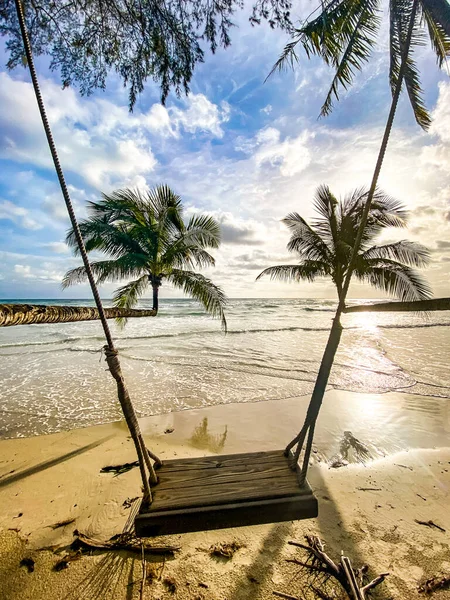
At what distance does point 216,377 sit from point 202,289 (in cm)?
237

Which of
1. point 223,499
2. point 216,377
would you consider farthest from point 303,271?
point 223,499

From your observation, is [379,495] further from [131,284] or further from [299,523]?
[131,284]

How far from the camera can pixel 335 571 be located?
181cm

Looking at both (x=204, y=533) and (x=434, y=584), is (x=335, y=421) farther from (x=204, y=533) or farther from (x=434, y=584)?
(x=204, y=533)

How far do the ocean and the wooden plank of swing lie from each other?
1643 millimetres

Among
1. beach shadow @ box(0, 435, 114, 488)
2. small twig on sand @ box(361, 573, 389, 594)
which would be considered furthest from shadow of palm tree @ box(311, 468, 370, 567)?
beach shadow @ box(0, 435, 114, 488)

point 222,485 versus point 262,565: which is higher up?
point 222,485

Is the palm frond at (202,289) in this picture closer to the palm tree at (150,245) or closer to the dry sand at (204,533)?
the palm tree at (150,245)

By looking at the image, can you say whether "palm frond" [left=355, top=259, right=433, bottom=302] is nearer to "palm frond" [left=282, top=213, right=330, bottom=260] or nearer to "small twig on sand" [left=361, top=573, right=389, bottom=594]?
"palm frond" [left=282, top=213, right=330, bottom=260]

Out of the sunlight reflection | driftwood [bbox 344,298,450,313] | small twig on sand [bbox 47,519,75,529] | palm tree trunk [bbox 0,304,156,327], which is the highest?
driftwood [bbox 344,298,450,313]

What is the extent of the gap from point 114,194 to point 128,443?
240 inches

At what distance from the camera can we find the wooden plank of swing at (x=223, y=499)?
1.54 meters

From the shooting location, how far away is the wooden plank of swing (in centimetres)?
154

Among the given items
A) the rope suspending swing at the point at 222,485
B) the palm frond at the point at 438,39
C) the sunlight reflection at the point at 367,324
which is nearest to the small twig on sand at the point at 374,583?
the rope suspending swing at the point at 222,485
